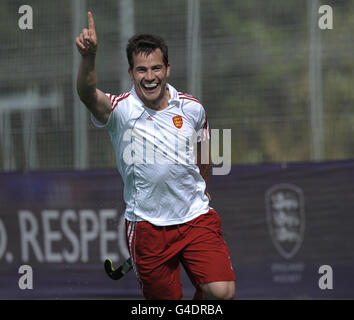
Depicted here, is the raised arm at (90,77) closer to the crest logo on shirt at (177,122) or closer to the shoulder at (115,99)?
the shoulder at (115,99)

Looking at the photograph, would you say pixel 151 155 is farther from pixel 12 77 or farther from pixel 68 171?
pixel 12 77

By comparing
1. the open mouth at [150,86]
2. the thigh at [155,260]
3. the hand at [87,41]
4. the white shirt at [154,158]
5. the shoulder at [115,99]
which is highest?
the hand at [87,41]

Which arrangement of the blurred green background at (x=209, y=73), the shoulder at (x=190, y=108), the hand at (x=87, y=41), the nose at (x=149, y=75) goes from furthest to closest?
the blurred green background at (x=209, y=73) < the shoulder at (x=190, y=108) < the nose at (x=149, y=75) < the hand at (x=87, y=41)

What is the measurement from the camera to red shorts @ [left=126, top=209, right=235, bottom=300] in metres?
5.37

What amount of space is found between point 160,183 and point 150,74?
76 centimetres

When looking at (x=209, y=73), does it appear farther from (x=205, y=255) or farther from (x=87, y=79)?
(x=87, y=79)

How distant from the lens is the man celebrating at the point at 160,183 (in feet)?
17.5

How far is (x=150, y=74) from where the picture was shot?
17.5 feet

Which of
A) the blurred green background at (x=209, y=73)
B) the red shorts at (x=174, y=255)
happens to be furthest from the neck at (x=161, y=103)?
the blurred green background at (x=209, y=73)

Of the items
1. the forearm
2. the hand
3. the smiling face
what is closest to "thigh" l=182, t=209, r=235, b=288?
the smiling face

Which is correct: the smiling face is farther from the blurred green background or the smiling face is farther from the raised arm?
the blurred green background

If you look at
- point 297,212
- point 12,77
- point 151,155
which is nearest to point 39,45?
point 12,77

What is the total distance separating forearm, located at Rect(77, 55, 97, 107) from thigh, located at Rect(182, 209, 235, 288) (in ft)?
3.80

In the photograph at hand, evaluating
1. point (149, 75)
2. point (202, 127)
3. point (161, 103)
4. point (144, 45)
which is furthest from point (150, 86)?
point (202, 127)
